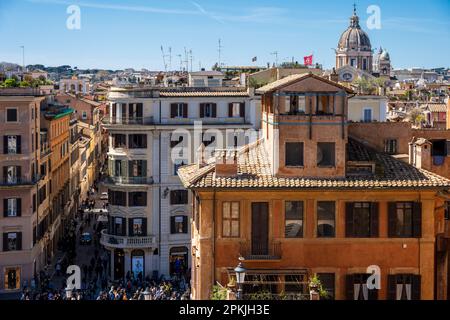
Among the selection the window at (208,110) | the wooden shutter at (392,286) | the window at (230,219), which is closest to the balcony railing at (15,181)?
the window at (208,110)

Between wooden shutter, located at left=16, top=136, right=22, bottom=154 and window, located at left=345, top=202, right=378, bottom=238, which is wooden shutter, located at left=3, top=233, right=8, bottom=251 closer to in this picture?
wooden shutter, located at left=16, top=136, right=22, bottom=154

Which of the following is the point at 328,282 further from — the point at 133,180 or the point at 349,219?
the point at 133,180

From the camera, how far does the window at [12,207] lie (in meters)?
44.1

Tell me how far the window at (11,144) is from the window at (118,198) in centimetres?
571

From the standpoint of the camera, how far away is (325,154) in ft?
82.1

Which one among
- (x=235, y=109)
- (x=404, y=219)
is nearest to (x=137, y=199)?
(x=235, y=109)

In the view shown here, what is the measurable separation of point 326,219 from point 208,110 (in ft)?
76.6

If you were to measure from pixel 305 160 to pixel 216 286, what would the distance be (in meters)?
4.54

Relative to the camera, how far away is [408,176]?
2491 cm
